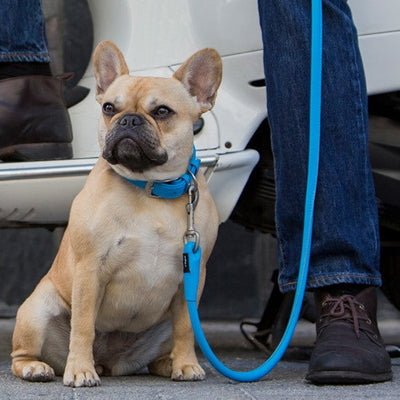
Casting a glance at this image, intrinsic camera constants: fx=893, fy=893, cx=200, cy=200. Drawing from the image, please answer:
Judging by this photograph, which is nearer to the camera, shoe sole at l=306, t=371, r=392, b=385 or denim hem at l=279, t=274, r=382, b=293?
shoe sole at l=306, t=371, r=392, b=385

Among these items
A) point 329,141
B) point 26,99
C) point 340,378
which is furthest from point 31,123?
point 340,378

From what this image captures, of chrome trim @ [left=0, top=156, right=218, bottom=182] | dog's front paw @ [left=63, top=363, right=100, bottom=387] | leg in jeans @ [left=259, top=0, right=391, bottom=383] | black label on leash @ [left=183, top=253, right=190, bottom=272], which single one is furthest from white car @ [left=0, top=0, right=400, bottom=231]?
dog's front paw @ [left=63, top=363, right=100, bottom=387]

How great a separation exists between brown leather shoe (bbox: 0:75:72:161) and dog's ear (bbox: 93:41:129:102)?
14 cm

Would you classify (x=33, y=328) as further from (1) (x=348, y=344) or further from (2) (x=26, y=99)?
(1) (x=348, y=344)

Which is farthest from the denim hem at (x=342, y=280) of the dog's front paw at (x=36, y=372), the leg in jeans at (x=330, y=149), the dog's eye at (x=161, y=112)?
the dog's front paw at (x=36, y=372)

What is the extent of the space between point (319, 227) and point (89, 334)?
53 centimetres

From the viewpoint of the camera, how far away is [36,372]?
6.13 ft

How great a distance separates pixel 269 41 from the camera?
6.42 ft

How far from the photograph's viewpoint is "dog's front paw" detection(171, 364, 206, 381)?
190cm

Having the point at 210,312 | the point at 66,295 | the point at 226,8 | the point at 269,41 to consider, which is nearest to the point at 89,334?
the point at 66,295

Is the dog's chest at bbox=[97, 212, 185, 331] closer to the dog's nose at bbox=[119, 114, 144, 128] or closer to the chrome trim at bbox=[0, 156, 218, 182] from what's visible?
the dog's nose at bbox=[119, 114, 144, 128]

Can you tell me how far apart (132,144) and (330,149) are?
423 millimetres

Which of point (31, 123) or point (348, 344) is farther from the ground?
point (31, 123)

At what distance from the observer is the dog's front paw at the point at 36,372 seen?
1.87 metres
